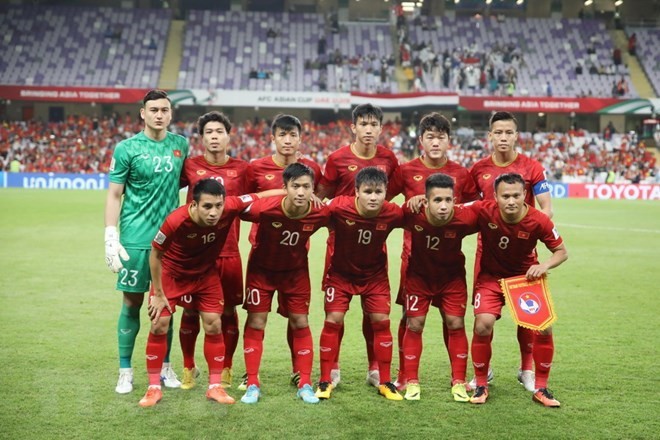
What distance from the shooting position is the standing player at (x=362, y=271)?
536cm

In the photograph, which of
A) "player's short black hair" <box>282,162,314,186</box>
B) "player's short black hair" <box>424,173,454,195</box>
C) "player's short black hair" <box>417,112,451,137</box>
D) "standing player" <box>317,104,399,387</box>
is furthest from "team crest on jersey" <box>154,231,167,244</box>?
"player's short black hair" <box>417,112,451,137</box>

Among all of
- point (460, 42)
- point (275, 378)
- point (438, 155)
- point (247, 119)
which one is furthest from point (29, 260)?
point (460, 42)

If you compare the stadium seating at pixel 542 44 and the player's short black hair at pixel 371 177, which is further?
the stadium seating at pixel 542 44

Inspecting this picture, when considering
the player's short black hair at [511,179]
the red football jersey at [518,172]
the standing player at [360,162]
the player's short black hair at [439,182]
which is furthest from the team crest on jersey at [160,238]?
the red football jersey at [518,172]

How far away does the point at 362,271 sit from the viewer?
5.59 m

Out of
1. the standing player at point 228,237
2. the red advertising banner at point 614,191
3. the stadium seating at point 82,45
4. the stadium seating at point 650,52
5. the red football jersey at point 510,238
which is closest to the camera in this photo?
the red football jersey at point 510,238

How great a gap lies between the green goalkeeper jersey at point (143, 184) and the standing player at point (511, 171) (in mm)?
2489

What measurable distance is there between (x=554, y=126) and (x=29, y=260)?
35.3 meters

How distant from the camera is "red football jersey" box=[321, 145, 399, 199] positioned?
5961 mm

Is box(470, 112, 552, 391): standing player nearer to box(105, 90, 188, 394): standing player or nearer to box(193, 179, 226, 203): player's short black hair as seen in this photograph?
box(193, 179, 226, 203): player's short black hair

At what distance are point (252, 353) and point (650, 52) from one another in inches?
1804

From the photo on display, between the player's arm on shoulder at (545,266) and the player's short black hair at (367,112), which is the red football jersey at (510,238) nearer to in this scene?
the player's arm on shoulder at (545,266)

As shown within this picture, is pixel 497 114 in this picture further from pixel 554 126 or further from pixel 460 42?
pixel 460 42

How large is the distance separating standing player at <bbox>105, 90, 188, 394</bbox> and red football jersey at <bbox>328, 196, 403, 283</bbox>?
1.31m
